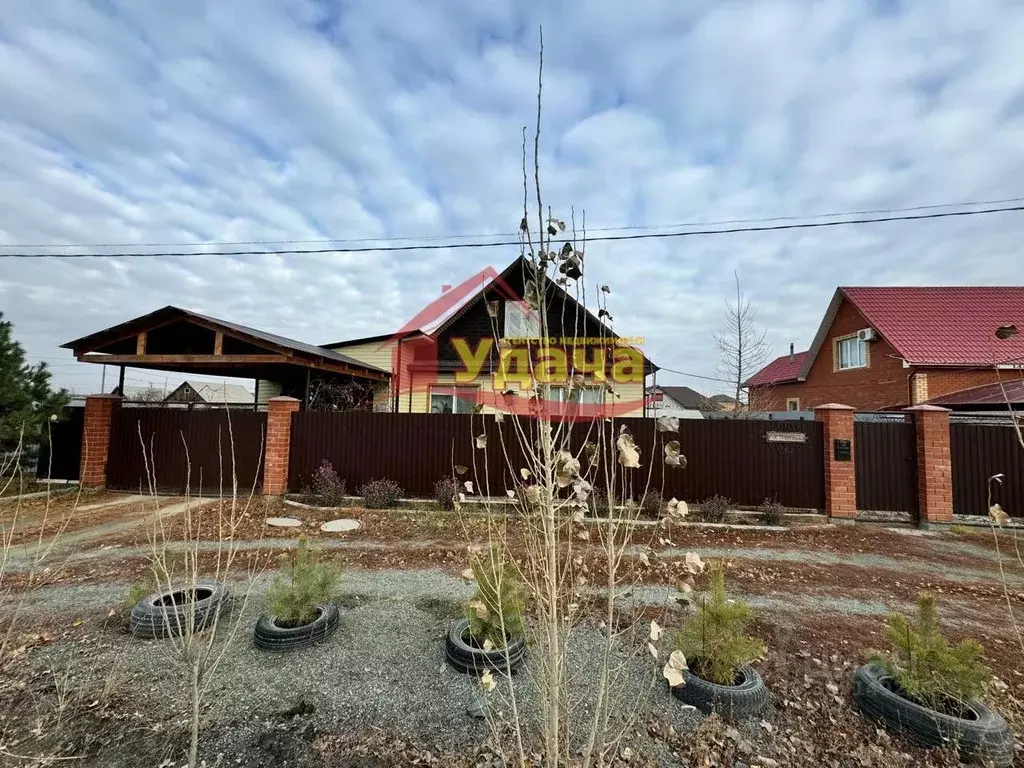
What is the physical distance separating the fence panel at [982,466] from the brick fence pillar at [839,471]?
4.68 ft

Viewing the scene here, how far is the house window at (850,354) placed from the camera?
15.3 meters

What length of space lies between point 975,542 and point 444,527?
6939 millimetres

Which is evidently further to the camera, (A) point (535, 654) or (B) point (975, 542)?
(B) point (975, 542)

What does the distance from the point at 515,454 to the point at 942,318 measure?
1557 cm

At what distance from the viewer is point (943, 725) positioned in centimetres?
205

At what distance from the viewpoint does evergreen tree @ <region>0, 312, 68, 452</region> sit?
7.30 meters

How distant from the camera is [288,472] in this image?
7820 mm

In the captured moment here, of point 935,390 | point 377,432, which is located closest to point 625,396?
point 377,432

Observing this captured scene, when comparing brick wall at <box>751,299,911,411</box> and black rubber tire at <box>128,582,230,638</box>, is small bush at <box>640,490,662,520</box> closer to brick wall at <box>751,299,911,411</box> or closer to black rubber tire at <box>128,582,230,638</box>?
black rubber tire at <box>128,582,230,638</box>

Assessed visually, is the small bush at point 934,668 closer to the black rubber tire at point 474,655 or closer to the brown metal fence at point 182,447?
the black rubber tire at point 474,655

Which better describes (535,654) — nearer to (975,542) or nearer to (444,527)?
(444,527)

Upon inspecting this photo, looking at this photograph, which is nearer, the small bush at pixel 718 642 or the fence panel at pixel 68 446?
the small bush at pixel 718 642

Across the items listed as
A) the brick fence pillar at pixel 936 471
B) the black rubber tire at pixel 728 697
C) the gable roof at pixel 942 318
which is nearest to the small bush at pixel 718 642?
the black rubber tire at pixel 728 697

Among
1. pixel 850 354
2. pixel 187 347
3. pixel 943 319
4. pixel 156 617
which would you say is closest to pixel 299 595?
pixel 156 617
